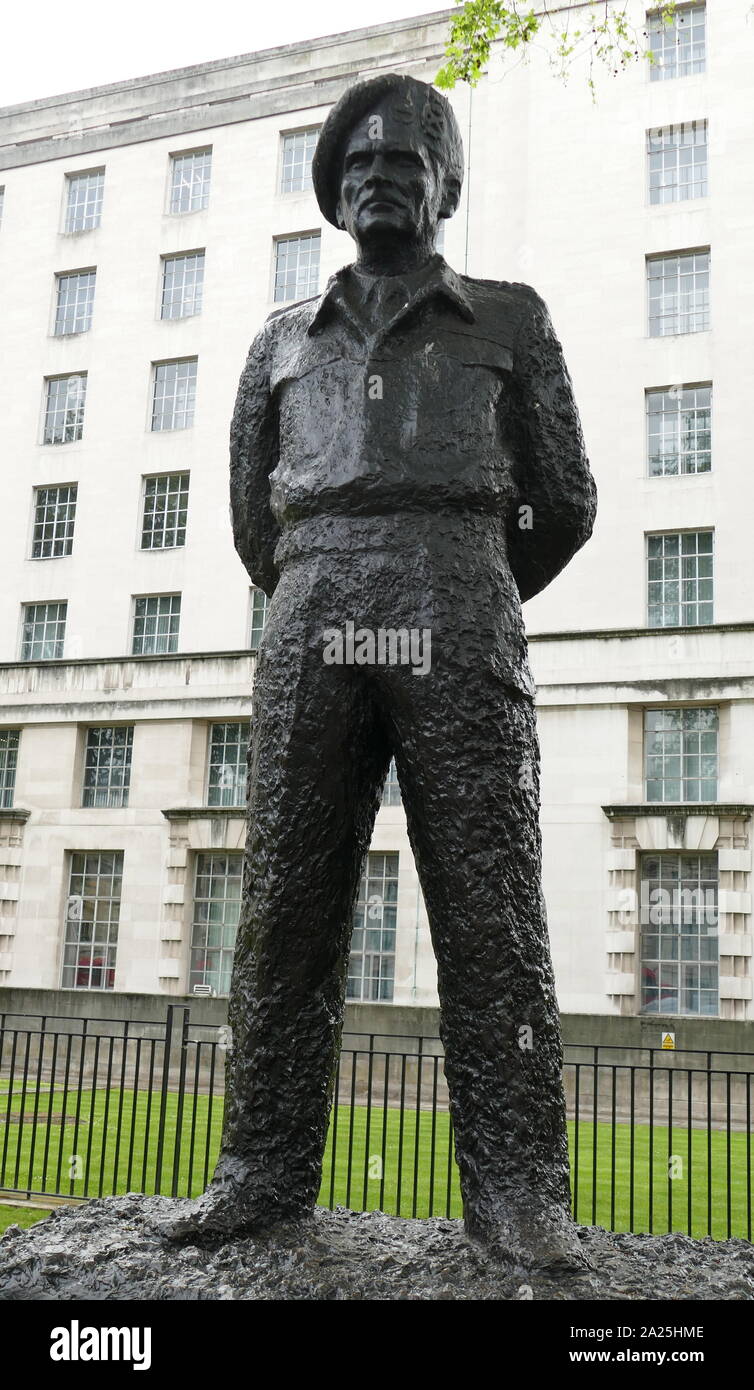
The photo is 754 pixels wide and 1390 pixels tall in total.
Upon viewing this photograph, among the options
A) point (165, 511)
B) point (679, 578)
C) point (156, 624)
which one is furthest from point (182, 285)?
point (679, 578)

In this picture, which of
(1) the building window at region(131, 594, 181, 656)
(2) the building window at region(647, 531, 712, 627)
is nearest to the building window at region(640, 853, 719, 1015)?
(2) the building window at region(647, 531, 712, 627)

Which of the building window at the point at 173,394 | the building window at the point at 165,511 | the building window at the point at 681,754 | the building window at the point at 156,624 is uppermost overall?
the building window at the point at 173,394

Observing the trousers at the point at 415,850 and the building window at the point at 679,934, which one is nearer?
the trousers at the point at 415,850

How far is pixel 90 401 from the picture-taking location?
28.7 m

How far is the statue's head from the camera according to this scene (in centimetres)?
353

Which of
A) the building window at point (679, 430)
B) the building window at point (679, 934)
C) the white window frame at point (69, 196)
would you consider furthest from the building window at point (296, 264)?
the building window at point (679, 934)

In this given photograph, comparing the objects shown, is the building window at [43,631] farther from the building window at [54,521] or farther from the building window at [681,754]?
the building window at [681,754]

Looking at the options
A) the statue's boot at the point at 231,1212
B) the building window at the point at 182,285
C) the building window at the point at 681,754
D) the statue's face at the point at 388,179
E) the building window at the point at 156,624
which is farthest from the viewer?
the building window at the point at 182,285

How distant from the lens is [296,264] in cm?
2748

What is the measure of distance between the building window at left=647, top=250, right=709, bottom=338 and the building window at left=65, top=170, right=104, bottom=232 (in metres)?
13.7

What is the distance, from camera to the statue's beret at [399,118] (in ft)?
11.7

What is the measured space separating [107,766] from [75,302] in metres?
11.3

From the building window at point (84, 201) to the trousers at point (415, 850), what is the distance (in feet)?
96.7

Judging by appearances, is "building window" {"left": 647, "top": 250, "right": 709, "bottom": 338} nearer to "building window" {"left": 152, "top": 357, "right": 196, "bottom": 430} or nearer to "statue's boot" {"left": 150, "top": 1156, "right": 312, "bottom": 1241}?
"building window" {"left": 152, "top": 357, "right": 196, "bottom": 430}
